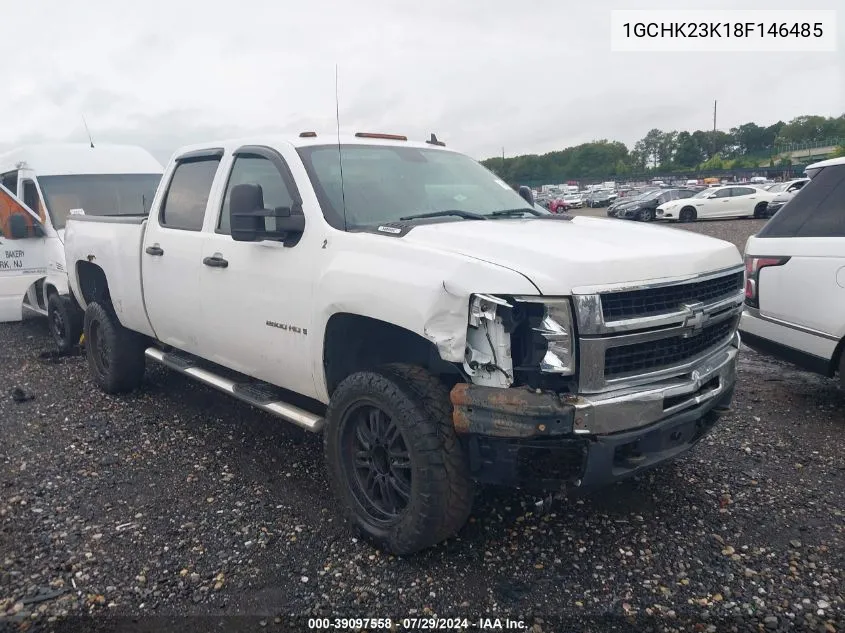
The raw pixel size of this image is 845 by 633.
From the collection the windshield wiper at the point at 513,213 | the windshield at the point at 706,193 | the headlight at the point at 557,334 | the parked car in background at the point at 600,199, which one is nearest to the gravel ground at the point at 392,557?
the headlight at the point at 557,334

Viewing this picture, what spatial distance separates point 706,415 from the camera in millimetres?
3326

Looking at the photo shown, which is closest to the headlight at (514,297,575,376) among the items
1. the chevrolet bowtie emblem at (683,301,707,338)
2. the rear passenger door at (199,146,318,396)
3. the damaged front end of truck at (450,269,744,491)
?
the damaged front end of truck at (450,269,744,491)

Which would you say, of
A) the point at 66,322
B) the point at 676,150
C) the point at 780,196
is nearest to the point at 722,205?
the point at 780,196

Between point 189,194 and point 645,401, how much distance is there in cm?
351

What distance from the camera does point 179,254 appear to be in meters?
4.63

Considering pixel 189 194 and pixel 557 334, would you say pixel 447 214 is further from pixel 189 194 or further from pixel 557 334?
pixel 189 194

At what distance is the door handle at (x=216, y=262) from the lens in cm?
414

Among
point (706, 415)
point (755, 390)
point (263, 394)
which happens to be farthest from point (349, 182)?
point (755, 390)

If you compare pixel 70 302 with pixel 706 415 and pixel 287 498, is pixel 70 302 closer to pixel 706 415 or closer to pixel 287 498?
pixel 287 498

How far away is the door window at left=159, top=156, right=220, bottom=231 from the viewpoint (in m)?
4.63

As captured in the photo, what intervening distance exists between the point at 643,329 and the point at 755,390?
3311 millimetres

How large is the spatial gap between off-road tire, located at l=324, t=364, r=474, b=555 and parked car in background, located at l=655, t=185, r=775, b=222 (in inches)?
1052

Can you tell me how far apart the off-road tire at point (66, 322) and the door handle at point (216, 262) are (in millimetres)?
3927

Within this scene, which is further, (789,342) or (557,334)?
(789,342)
